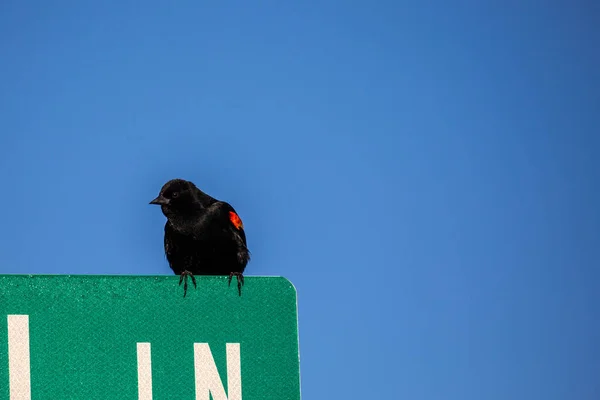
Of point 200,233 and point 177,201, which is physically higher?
point 177,201

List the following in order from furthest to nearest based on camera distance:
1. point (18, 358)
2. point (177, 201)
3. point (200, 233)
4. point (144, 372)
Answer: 1. point (177, 201)
2. point (200, 233)
3. point (144, 372)
4. point (18, 358)

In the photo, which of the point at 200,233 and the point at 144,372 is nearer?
the point at 144,372

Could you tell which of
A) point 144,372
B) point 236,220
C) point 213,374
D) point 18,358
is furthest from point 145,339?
point 236,220

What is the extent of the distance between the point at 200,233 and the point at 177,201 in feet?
1.42

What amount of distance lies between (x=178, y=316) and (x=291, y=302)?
0.58 meters

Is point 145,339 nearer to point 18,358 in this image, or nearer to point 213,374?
point 213,374

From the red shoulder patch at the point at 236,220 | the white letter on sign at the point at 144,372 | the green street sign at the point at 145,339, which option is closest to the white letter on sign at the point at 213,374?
the green street sign at the point at 145,339

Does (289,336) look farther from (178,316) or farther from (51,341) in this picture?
(51,341)

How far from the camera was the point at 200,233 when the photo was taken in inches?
299

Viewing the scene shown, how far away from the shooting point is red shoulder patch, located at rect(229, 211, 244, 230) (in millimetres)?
7730

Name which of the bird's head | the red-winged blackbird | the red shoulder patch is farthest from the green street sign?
the bird's head

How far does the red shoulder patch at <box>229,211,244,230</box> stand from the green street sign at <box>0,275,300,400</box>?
3.86 metres

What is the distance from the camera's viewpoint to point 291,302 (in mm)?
3889

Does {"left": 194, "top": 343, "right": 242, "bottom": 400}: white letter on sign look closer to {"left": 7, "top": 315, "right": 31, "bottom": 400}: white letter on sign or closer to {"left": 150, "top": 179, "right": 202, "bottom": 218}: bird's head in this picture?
{"left": 7, "top": 315, "right": 31, "bottom": 400}: white letter on sign
